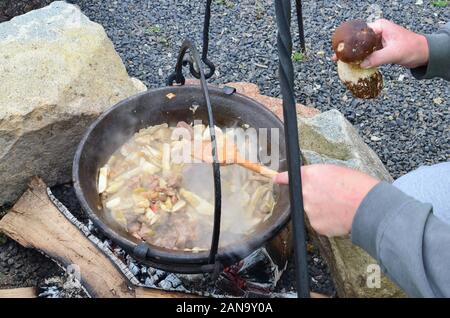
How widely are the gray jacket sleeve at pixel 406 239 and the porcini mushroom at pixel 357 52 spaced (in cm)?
97

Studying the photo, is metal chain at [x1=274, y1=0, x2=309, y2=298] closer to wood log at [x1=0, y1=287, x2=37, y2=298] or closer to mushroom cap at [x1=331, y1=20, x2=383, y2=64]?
mushroom cap at [x1=331, y1=20, x2=383, y2=64]

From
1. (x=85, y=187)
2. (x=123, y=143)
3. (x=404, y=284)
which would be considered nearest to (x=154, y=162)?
(x=123, y=143)

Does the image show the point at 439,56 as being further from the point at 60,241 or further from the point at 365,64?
the point at 60,241

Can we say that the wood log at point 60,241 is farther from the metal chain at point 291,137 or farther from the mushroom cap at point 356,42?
the mushroom cap at point 356,42

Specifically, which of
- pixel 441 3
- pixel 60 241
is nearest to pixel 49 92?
pixel 60 241

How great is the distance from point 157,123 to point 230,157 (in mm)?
565

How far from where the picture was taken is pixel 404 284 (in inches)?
67.3

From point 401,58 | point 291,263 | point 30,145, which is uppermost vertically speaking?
point 401,58

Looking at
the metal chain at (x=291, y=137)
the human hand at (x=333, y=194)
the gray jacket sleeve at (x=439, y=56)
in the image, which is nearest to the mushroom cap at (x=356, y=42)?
the gray jacket sleeve at (x=439, y=56)

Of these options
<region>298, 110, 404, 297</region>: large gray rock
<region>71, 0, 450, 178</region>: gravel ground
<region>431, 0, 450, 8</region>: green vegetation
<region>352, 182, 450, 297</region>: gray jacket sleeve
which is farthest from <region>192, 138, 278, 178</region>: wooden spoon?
<region>431, 0, 450, 8</region>: green vegetation

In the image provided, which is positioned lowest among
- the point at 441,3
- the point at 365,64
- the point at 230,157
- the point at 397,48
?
the point at 230,157

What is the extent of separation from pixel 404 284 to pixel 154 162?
4.91ft

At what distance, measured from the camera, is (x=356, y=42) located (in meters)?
2.49
